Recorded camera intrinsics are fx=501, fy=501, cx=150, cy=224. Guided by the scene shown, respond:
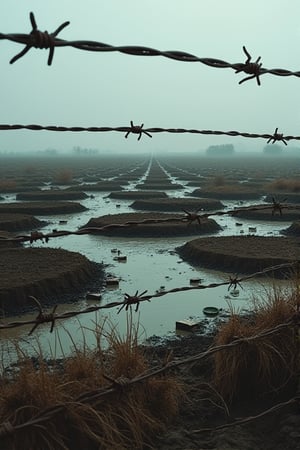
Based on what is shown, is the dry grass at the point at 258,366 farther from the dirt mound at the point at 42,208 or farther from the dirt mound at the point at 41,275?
the dirt mound at the point at 42,208

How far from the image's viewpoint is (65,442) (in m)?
2.62

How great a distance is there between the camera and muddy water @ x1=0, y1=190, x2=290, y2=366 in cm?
729

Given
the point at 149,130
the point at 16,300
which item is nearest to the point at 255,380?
the point at 149,130

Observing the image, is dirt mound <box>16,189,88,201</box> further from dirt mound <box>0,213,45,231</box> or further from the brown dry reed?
the brown dry reed

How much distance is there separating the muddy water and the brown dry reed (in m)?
0.41

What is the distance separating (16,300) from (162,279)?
3511 millimetres

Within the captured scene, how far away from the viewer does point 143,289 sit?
10.6 metres

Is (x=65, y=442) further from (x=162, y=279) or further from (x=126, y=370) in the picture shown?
(x=162, y=279)

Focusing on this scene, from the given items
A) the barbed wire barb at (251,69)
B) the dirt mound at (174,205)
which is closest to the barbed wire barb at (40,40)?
the barbed wire barb at (251,69)

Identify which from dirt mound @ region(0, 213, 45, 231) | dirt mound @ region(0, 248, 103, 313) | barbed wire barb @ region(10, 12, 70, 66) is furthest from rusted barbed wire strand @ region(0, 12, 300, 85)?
dirt mound @ region(0, 213, 45, 231)

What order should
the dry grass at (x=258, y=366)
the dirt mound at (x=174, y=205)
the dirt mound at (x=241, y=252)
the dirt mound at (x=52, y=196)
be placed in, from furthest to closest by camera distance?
the dirt mound at (x=52, y=196)
the dirt mound at (x=174, y=205)
the dirt mound at (x=241, y=252)
the dry grass at (x=258, y=366)

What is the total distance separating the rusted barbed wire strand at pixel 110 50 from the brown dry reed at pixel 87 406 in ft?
4.75

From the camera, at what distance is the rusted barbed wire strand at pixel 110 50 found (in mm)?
1637

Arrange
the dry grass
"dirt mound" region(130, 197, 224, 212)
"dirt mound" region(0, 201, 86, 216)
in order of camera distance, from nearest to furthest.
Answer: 1. the dry grass
2. "dirt mound" region(0, 201, 86, 216)
3. "dirt mound" region(130, 197, 224, 212)
